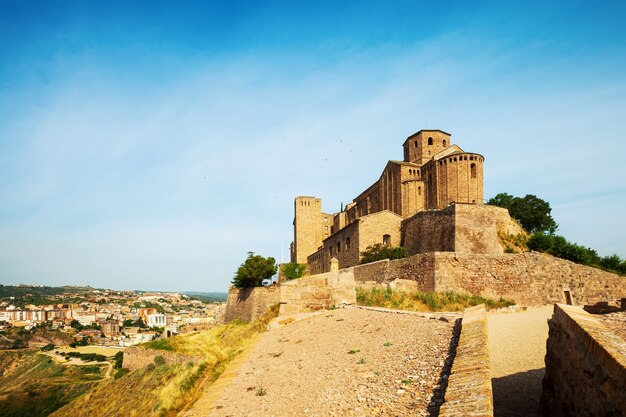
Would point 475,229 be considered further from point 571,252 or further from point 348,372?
point 348,372

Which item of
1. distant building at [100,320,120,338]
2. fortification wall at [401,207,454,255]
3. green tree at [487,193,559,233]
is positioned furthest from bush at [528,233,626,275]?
distant building at [100,320,120,338]

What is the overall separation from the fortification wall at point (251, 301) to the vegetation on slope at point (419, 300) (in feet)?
50.2

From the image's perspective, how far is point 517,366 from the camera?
887 cm

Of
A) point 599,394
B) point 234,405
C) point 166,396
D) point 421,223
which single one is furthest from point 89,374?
point 599,394

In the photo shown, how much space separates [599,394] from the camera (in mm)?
4363

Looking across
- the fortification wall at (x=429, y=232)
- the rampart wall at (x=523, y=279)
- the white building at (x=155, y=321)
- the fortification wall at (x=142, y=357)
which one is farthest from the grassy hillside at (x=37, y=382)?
the white building at (x=155, y=321)

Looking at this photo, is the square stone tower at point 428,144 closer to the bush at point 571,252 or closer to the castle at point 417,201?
the castle at point 417,201

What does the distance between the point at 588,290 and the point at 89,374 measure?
5474cm

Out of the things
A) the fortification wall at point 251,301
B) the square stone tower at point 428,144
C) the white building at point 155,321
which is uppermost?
the square stone tower at point 428,144

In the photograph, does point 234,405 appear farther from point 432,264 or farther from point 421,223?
point 421,223

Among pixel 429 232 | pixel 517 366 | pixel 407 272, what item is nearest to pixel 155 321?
pixel 429 232

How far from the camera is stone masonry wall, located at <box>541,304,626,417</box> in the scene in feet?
13.1

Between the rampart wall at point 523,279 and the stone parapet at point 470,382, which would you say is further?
the rampart wall at point 523,279

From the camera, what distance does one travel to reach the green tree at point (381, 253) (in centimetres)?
3678
